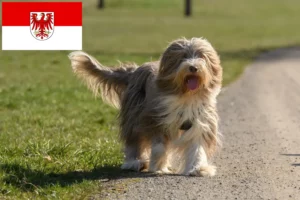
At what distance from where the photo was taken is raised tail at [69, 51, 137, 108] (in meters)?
9.53

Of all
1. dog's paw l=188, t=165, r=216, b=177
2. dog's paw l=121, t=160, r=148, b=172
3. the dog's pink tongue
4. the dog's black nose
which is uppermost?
the dog's black nose

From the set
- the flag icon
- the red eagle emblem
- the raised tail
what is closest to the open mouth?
the raised tail

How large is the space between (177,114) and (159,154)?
0.44 metres

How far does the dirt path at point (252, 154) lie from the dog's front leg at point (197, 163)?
4.4 inches

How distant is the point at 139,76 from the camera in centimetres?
895

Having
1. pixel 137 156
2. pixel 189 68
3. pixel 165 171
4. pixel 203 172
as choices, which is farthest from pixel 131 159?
pixel 189 68

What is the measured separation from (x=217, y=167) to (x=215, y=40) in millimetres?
25827

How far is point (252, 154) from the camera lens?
9617 millimetres

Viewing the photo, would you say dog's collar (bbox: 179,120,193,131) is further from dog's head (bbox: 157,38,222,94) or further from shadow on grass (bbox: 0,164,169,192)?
shadow on grass (bbox: 0,164,169,192)

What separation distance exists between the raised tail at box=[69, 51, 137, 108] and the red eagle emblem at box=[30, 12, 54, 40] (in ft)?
14.9

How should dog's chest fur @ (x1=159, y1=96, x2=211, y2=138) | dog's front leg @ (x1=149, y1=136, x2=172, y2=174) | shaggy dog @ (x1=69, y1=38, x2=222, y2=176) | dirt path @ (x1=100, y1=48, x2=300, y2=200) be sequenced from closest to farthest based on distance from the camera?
dirt path @ (x1=100, y1=48, x2=300, y2=200), shaggy dog @ (x1=69, y1=38, x2=222, y2=176), dog's chest fur @ (x1=159, y1=96, x2=211, y2=138), dog's front leg @ (x1=149, y1=136, x2=172, y2=174)

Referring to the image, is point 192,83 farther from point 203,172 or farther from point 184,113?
point 203,172

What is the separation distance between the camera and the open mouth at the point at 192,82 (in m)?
8.08

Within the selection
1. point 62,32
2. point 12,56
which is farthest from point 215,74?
point 12,56
